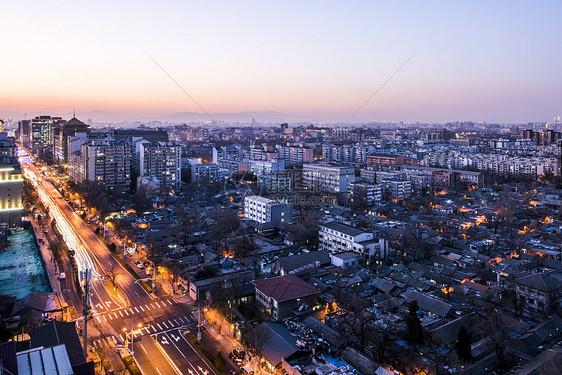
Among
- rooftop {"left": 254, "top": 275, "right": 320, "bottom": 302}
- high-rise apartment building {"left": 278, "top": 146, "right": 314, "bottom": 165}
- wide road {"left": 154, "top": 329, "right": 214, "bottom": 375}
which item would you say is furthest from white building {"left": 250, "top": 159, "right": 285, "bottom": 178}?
wide road {"left": 154, "top": 329, "right": 214, "bottom": 375}

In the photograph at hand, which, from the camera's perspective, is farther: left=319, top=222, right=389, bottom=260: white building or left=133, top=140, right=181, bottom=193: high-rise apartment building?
left=133, top=140, right=181, bottom=193: high-rise apartment building

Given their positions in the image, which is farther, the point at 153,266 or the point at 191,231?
the point at 191,231

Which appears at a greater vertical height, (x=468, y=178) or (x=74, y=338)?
(x=468, y=178)

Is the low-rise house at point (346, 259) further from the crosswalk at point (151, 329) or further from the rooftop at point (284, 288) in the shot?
the crosswalk at point (151, 329)

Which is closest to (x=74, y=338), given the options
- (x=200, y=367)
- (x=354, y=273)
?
(x=200, y=367)

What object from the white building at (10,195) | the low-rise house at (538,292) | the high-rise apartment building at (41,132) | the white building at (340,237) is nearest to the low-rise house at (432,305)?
the low-rise house at (538,292)

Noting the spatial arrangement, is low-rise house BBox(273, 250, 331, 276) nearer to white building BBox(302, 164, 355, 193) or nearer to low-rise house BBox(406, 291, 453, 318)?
low-rise house BBox(406, 291, 453, 318)

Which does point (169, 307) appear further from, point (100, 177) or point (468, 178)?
point (468, 178)
